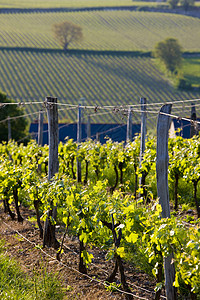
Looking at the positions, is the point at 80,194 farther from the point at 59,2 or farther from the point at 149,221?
the point at 59,2

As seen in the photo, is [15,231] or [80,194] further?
[15,231]

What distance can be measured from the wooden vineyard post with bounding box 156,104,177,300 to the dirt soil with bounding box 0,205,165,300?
0.48 m

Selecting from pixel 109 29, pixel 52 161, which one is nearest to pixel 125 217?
pixel 52 161

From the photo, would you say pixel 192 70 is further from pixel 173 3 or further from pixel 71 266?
pixel 71 266

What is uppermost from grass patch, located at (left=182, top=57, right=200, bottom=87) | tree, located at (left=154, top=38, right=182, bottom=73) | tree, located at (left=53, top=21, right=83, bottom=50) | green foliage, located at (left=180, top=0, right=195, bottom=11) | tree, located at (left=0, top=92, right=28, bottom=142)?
green foliage, located at (left=180, top=0, right=195, bottom=11)

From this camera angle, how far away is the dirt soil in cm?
479

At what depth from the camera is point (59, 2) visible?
10525 centimetres

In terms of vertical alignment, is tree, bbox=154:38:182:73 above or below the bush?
above

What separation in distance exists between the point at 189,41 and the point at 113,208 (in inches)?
2942

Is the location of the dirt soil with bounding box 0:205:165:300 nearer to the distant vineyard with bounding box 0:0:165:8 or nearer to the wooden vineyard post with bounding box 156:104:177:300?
the wooden vineyard post with bounding box 156:104:177:300

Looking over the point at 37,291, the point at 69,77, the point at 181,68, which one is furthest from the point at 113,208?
the point at 181,68

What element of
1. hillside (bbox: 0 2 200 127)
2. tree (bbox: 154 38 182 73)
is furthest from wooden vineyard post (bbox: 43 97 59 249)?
tree (bbox: 154 38 182 73)

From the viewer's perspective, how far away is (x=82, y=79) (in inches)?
2143

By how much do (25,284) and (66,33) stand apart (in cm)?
6815
